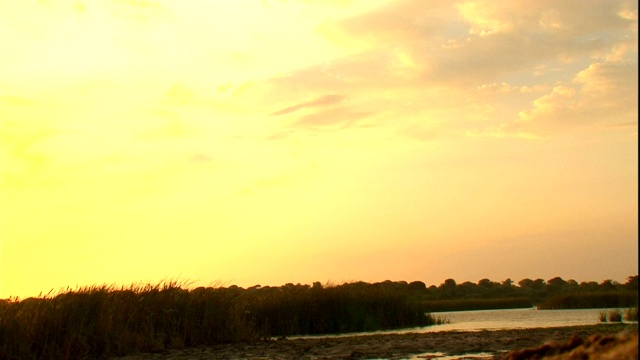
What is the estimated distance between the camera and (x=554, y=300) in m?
50.1

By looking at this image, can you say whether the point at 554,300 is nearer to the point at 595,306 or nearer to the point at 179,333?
the point at 595,306

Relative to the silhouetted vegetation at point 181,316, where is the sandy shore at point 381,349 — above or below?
below

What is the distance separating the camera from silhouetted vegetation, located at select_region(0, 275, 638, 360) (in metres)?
20.9

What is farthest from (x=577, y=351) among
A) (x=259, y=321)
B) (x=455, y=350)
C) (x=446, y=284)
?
(x=446, y=284)

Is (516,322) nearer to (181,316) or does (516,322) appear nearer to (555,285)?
(181,316)

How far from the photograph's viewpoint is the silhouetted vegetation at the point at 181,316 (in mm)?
20938

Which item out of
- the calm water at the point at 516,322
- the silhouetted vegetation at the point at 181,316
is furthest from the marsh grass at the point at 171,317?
the calm water at the point at 516,322

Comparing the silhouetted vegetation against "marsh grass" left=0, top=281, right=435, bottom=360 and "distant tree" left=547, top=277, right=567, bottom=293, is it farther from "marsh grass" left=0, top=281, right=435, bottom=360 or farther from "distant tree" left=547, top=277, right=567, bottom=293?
"distant tree" left=547, top=277, right=567, bottom=293

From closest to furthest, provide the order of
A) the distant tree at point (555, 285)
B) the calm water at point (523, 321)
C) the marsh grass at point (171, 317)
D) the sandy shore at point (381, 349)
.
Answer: the sandy shore at point (381, 349) < the marsh grass at point (171, 317) < the calm water at point (523, 321) < the distant tree at point (555, 285)

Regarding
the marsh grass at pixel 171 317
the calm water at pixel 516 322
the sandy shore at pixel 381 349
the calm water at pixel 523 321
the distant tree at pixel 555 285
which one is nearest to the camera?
the sandy shore at pixel 381 349

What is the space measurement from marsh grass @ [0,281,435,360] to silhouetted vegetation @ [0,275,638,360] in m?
0.03

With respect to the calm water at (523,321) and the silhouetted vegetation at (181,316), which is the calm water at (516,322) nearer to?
the calm water at (523,321)

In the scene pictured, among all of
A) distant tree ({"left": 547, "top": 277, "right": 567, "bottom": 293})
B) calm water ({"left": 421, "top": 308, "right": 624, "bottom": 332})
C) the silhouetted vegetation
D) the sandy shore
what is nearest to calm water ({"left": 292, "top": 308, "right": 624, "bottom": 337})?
calm water ({"left": 421, "top": 308, "right": 624, "bottom": 332})

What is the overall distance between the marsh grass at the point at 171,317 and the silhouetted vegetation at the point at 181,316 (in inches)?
1.1
